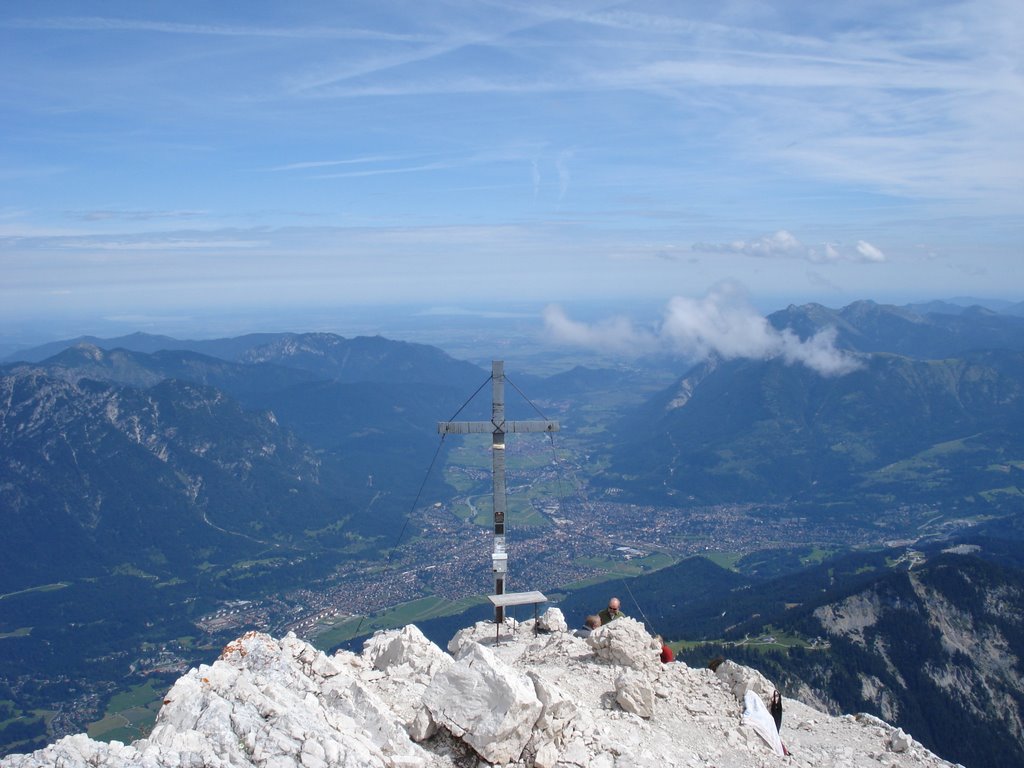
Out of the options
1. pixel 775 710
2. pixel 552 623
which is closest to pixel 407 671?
pixel 552 623

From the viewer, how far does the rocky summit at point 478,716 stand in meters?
13.8

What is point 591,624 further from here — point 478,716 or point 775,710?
point 478,716

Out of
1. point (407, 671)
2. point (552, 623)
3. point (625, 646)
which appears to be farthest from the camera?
point (552, 623)

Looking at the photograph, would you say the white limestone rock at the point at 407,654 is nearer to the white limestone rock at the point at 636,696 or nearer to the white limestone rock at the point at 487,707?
the white limestone rock at the point at 636,696

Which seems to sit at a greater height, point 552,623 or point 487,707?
point 487,707

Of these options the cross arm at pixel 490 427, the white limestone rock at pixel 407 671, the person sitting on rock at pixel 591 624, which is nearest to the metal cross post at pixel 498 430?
the cross arm at pixel 490 427

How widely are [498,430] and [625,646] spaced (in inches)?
392

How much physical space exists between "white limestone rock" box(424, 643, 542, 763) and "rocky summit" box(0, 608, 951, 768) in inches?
1.1

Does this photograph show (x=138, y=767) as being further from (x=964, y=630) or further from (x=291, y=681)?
(x=964, y=630)

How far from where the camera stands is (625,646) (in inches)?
865

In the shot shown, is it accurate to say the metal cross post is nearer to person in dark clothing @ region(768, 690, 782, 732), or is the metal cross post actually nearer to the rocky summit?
the rocky summit

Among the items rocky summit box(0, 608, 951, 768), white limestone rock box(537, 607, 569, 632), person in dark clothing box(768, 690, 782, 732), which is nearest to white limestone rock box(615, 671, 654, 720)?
rocky summit box(0, 608, 951, 768)

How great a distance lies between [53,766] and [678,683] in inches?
600

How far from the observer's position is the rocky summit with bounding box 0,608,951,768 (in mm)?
13789
